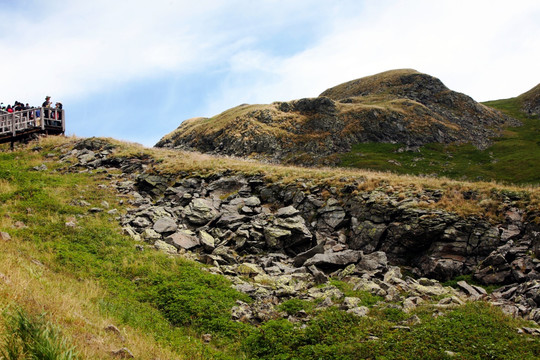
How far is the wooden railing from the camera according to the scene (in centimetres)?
2827

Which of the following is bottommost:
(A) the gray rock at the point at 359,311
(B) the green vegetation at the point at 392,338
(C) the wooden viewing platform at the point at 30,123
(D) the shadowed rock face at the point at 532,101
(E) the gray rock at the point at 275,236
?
(B) the green vegetation at the point at 392,338

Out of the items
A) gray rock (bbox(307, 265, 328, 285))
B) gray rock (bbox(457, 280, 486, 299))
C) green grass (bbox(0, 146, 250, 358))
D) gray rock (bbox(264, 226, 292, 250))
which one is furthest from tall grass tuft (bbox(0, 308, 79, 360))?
gray rock (bbox(457, 280, 486, 299))

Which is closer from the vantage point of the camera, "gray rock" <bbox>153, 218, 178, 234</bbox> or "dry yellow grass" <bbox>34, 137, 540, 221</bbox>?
"gray rock" <bbox>153, 218, 178, 234</bbox>

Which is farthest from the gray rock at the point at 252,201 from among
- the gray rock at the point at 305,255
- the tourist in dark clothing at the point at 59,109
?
the tourist in dark clothing at the point at 59,109

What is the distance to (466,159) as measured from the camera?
61219mm

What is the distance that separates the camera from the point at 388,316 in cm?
1117

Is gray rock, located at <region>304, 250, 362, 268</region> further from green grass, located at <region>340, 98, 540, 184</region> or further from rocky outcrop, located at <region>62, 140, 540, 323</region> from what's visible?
green grass, located at <region>340, 98, 540, 184</region>

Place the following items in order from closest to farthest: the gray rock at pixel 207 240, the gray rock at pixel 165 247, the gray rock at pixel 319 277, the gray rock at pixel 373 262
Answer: the gray rock at pixel 319 277 < the gray rock at pixel 373 262 < the gray rock at pixel 165 247 < the gray rock at pixel 207 240

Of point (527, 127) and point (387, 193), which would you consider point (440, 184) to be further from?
point (527, 127)

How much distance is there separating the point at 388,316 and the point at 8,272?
36.7ft

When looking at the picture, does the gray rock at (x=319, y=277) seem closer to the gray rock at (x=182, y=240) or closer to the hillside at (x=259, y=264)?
the hillside at (x=259, y=264)

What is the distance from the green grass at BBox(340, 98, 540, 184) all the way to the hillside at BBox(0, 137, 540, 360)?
3482 centimetres

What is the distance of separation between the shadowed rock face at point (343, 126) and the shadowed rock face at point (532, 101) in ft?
37.7

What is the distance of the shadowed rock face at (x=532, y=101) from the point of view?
310ft
